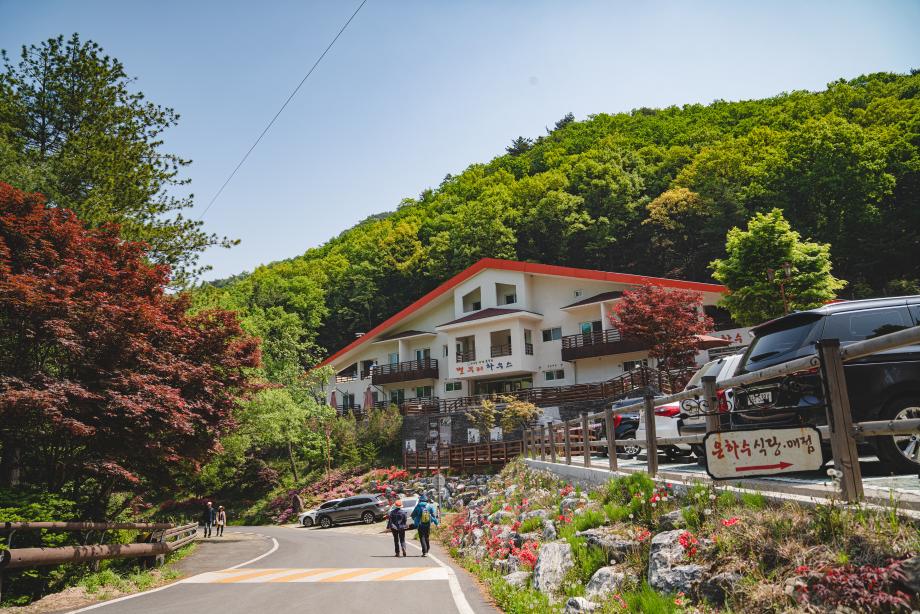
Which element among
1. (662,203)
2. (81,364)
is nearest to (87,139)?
A: (81,364)

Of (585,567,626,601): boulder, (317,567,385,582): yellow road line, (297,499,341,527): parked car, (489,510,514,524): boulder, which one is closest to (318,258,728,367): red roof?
(297,499,341,527): parked car

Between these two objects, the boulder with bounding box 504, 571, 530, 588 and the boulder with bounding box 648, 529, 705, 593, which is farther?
the boulder with bounding box 504, 571, 530, 588

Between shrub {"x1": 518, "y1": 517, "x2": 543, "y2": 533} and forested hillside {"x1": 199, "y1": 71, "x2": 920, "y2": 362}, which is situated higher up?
forested hillside {"x1": 199, "y1": 71, "x2": 920, "y2": 362}

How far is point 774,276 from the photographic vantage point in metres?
29.3

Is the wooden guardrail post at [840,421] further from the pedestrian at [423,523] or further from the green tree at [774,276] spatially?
the green tree at [774,276]

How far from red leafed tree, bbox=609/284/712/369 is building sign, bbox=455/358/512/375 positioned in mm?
10918

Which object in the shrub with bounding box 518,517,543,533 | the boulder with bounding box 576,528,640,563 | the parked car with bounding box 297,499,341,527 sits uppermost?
the boulder with bounding box 576,528,640,563

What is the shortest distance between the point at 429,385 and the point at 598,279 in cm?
1622

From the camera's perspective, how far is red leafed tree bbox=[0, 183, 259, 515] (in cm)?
1112

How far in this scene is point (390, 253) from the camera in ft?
213

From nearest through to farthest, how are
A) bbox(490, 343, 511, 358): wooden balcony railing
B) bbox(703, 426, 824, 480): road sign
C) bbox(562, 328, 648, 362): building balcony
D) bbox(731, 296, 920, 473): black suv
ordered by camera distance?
bbox(703, 426, 824, 480): road sign → bbox(731, 296, 920, 473): black suv → bbox(562, 328, 648, 362): building balcony → bbox(490, 343, 511, 358): wooden balcony railing

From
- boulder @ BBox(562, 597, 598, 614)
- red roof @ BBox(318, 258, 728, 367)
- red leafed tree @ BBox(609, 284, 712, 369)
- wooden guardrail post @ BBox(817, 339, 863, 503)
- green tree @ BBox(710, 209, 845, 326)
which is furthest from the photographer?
red roof @ BBox(318, 258, 728, 367)

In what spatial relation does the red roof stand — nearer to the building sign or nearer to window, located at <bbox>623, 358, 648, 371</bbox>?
window, located at <bbox>623, 358, 648, 371</bbox>

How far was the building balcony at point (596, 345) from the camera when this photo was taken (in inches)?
1351
